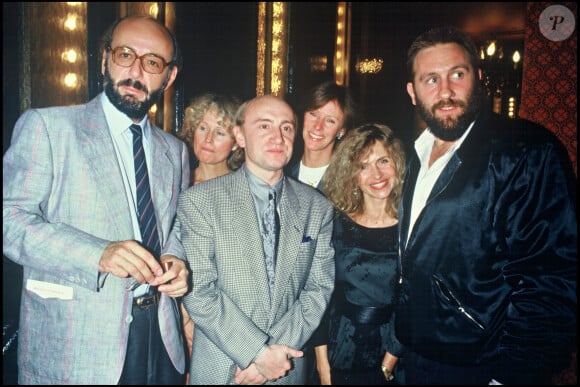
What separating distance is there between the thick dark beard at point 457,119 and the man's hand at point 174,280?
1530 mm

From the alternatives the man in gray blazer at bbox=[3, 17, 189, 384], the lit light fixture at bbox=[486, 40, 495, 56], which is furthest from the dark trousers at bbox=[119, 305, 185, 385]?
the lit light fixture at bbox=[486, 40, 495, 56]

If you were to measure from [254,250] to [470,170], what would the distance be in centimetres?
117

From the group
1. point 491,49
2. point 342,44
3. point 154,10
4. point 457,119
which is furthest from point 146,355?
point 491,49

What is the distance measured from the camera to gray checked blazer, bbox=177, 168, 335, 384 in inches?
73.2

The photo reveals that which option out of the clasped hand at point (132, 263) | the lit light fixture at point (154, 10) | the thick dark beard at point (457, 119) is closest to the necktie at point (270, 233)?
the clasped hand at point (132, 263)

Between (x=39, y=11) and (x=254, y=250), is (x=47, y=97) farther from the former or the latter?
(x=254, y=250)

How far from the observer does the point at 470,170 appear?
1.76 m

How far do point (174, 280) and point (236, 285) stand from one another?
1.27 ft

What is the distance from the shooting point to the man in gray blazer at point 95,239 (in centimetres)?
149

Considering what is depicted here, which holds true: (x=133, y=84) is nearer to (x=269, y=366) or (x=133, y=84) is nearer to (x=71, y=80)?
(x=71, y=80)

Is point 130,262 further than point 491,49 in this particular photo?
No

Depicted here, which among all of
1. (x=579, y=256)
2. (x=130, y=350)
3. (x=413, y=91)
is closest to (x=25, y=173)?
(x=130, y=350)

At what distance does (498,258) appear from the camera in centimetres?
170

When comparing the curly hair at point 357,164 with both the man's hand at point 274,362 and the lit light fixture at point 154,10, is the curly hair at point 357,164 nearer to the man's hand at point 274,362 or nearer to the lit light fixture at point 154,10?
the man's hand at point 274,362
